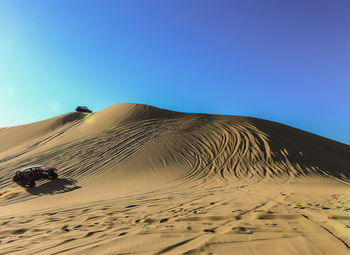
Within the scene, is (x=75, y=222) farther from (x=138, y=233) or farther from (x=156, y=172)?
(x=156, y=172)

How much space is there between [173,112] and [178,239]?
2244 cm

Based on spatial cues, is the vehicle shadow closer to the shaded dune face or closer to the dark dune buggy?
the dark dune buggy

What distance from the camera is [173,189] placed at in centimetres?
962

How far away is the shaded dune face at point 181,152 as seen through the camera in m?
13.2

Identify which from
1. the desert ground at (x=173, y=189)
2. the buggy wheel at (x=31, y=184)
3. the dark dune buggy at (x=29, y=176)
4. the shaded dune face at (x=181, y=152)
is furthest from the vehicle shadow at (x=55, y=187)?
the shaded dune face at (x=181, y=152)

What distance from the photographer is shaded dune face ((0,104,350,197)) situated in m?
13.2

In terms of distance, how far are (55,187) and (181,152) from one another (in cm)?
871

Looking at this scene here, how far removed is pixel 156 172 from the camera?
13000mm

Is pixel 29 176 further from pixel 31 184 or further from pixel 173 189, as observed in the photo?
pixel 173 189

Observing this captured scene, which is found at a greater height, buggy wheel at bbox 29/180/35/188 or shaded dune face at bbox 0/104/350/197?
shaded dune face at bbox 0/104/350/197

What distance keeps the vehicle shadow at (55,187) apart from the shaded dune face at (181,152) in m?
0.54

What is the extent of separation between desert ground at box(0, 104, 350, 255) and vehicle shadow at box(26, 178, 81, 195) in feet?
0.17

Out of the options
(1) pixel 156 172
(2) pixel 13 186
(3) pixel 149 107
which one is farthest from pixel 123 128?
(2) pixel 13 186

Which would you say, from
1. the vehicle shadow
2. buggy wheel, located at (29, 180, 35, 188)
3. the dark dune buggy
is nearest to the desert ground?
the vehicle shadow
